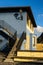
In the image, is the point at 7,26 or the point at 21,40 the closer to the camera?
the point at 21,40

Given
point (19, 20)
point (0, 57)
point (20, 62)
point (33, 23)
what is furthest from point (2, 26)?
point (33, 23)

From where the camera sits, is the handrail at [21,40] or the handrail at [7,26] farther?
the handrail at [7,26]

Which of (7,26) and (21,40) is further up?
(7,26)

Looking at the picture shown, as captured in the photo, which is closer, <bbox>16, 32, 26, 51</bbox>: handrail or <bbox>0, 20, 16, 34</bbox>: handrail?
<bbox>16, 32, 26, 51</bbox>: handrail

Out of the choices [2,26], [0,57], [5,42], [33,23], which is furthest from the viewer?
[33,23]

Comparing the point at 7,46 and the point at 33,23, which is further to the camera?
the point at 33,23

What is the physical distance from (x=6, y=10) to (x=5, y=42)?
4.68 metres

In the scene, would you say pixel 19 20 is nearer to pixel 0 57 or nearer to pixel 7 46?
pixel 7 46

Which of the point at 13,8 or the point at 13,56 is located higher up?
the point at 13,8

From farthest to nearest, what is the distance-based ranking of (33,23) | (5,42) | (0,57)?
1. (33,23)
2. (5,42)
3. (0,57)

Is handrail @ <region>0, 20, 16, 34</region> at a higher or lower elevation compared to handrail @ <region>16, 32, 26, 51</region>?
higher

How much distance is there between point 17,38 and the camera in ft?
87.5

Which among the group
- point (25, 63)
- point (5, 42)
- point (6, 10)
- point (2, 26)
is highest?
point (6, 10)

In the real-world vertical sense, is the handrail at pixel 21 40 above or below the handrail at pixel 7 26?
below
